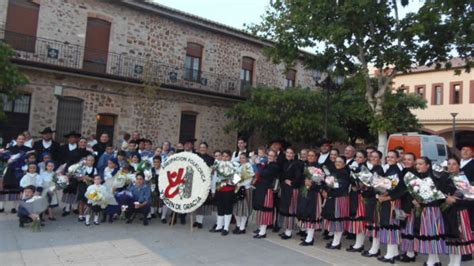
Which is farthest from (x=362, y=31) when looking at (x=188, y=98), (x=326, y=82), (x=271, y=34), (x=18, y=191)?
(x=18, y=191)

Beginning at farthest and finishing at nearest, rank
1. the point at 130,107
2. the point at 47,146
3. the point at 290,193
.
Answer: the point at 130,107 → the point at 47,146 → the point at 290,193

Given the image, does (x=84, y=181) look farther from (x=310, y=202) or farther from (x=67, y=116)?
(x=67, y=116)

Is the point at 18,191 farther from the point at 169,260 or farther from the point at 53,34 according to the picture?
the point at 53,34

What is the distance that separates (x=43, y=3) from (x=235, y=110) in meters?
9.31

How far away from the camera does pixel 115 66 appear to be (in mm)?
17062

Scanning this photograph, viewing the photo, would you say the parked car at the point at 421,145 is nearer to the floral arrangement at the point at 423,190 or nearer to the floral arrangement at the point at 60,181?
the floral arrangement at the point at 423,190

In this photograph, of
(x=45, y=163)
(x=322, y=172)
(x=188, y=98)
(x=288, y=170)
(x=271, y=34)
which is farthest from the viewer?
(x=188, y=98)

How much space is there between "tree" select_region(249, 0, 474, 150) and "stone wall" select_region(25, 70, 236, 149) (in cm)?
696

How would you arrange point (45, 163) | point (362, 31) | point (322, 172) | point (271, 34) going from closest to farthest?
1. point (322, 172)
2. point (45, 163)
3. point (362, 31)
4. point (271, 34)

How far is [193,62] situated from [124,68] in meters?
3.92

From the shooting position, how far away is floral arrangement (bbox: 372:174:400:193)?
6.33 meters

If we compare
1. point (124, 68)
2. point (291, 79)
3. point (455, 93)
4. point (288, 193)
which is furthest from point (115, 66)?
point (455, 93)

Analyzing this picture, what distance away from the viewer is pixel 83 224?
8.16 metres

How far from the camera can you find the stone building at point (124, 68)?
49.1ft
